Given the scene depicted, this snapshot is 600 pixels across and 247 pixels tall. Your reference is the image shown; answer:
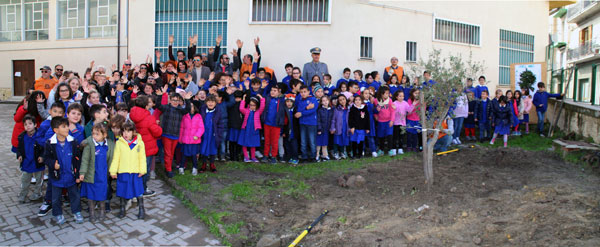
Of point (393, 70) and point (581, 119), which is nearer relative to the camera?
point (581, 119)

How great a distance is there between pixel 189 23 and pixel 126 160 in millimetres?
7854

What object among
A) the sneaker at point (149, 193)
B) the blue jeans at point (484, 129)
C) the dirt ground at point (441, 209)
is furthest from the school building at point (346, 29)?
the sneaker at point (149, 193)

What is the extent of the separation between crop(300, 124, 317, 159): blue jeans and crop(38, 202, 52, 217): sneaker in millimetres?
4674

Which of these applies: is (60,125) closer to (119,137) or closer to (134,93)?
(119,137)

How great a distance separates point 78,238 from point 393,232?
3.49 meters

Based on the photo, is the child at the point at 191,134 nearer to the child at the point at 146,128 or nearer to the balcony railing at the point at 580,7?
the child at the point at 146,128

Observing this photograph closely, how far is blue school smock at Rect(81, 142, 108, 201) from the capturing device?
4.72 metres

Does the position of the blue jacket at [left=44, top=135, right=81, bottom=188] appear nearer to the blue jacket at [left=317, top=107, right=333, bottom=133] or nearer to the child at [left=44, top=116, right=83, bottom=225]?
the child at [left=44, top=116, right=83, bottom=225]

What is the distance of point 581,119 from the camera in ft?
31.1

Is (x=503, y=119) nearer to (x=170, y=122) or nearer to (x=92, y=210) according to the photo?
(x=170, y=122)

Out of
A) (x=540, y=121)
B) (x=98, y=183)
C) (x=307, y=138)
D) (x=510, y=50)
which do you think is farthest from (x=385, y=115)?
(x=510, y=50)

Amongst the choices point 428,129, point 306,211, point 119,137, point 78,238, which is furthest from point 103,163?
point 428,129

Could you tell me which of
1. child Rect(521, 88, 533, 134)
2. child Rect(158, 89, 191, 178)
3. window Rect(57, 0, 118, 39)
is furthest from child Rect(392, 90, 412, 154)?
window Rect(57, 0, 118, 39)

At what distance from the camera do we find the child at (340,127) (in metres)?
8.29
